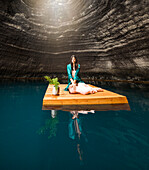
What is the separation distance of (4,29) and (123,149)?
13.1 meters

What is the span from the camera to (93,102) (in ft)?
9.23

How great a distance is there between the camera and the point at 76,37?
38.2 ft

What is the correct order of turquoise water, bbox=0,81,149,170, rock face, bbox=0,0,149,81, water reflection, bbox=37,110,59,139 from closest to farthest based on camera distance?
turquoise water, bbox=0,81,149,170 < water reflection, bbox=37,110,59,139 < rock face, bbox=0,0,149,81

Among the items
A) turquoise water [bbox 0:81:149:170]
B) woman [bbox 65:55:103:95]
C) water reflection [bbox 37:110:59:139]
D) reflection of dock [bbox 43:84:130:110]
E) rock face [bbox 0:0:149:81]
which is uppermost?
rock face [bbox 0:0:149:81]

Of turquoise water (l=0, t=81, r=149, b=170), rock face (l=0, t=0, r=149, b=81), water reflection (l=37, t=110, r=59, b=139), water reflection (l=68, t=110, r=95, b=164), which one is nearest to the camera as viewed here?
turquoise water (l=0, t=81, r=149, b=170)

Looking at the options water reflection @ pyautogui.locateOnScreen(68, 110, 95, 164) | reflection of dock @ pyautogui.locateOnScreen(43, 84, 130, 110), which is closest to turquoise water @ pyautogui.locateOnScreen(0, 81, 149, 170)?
water reflection @ pyautogui.locateOnScreen(68, 110, 95, 164)

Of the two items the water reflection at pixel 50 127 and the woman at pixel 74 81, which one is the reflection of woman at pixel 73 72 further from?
the water reflection at pixel 50 127

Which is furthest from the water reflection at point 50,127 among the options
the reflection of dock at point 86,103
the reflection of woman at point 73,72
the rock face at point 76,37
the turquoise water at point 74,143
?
the rock face at point 76,37

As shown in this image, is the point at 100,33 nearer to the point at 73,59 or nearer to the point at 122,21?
the point at 122,21

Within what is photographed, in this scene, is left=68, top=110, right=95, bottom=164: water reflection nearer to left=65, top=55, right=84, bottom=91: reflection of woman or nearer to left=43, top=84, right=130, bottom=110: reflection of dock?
left=43, top=84, right=130, bottom=110: reflection of dock

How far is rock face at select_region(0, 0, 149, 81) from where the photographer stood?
8094 millimetres

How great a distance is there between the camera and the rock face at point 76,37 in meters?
8.09

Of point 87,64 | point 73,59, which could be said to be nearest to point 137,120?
point 73,59

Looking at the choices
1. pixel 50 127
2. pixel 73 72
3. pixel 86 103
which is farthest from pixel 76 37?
pixel 50 127
